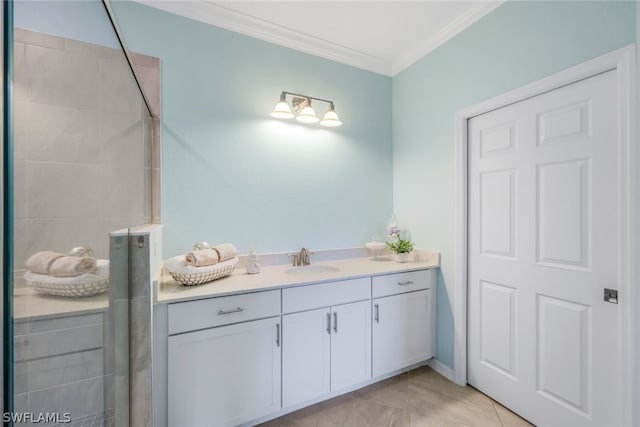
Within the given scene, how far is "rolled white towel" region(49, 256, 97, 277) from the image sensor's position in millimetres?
625

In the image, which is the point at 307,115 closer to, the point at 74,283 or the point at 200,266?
the point at 200,266

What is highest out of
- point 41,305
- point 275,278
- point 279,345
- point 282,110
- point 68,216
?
point 282,110

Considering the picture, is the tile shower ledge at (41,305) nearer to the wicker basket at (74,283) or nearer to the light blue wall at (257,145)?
the wicker basket at (74,283)

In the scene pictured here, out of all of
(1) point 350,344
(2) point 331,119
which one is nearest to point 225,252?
(1) point 350,344

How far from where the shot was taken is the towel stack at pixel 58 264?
0.57 m

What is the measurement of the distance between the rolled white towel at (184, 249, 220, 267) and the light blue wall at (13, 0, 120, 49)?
0.98 meters

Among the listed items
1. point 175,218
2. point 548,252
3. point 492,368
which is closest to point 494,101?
point 548,252

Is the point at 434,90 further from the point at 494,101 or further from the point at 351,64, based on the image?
the point at 351,64

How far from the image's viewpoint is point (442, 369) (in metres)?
2.03

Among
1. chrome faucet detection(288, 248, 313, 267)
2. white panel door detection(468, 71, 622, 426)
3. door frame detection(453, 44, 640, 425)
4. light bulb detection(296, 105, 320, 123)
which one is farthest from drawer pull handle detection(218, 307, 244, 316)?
door frame detection(453, 44, 640, 425)

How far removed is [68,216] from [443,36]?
2.48 metres

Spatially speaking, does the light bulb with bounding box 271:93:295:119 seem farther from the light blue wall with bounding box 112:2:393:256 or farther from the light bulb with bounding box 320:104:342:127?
the light bulb with bounding box 320:104:342:127

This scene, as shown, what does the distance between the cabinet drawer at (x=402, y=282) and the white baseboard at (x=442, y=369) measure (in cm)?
61

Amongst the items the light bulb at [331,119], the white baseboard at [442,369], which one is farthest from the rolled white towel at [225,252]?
the white baseboard at [442,369]
